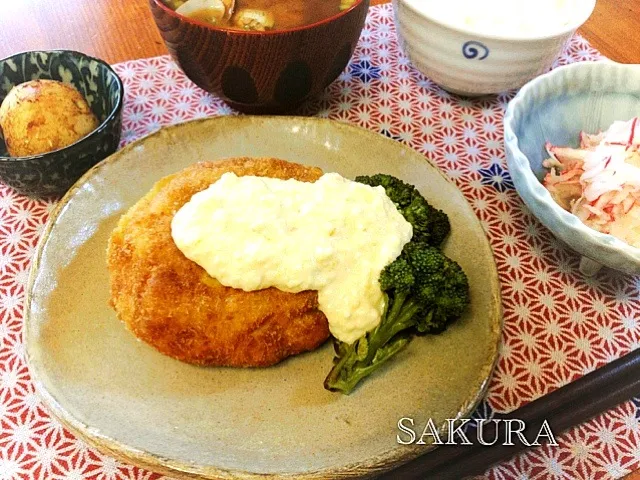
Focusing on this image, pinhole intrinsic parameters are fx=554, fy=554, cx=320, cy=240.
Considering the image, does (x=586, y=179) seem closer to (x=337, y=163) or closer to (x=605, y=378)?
(x=605, y=378)

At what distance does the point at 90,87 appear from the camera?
2.11 metres

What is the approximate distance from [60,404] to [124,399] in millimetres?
146

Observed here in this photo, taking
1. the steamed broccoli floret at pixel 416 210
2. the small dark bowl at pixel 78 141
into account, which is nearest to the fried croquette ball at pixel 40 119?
the small dark bowl at pixel 78 141

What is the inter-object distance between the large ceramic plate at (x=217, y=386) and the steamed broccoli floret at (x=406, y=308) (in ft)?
0.14

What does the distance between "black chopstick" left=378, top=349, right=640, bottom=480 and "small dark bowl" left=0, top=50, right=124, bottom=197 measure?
1.37 meters

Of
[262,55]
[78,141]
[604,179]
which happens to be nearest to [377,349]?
[604,179]

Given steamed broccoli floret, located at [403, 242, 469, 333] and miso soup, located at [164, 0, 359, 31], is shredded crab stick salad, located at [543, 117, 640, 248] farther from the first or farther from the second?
miso soup, located at [164, 0, 359, 31]

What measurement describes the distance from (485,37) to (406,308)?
112 cm

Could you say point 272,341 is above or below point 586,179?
below

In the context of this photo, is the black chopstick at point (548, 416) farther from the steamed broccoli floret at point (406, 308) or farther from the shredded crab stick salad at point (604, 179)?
the shredded crab stick salad at point (604, 179)

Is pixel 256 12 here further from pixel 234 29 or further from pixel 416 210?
pixel 416 210

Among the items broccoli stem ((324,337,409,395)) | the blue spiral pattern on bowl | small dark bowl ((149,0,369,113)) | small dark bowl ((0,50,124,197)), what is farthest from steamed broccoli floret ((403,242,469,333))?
small dark bowl ((0,50,124,197))

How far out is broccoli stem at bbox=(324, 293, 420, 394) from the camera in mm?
1431

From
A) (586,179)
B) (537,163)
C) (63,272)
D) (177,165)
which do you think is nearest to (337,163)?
(177,165)
